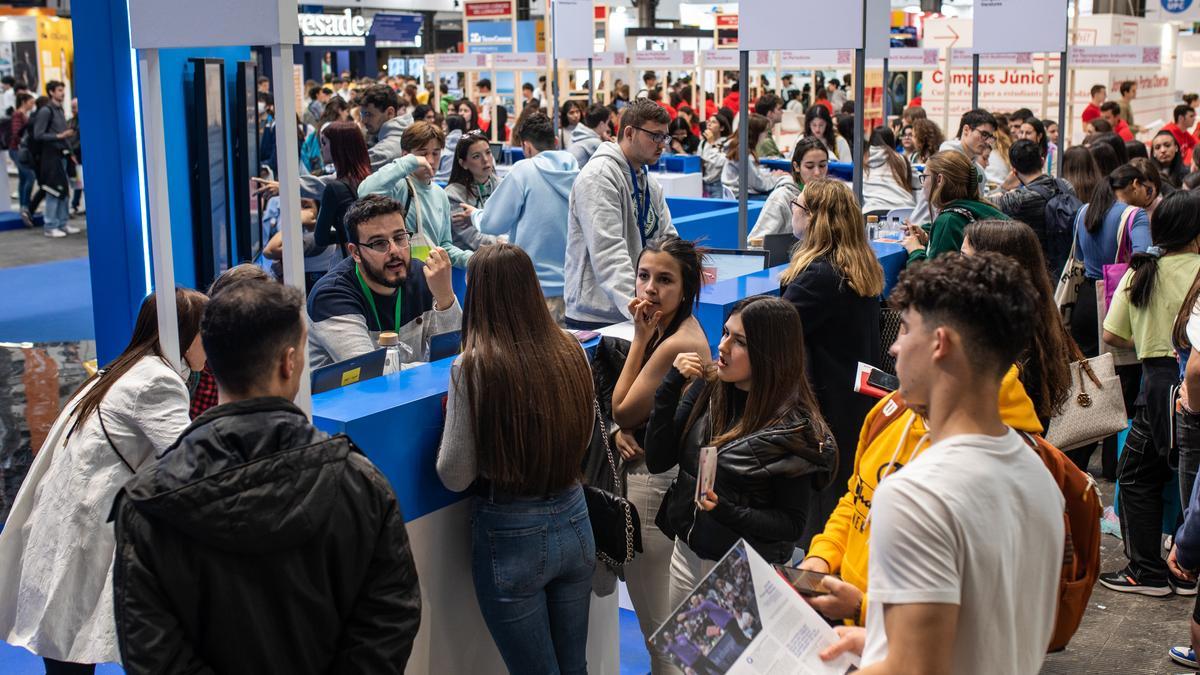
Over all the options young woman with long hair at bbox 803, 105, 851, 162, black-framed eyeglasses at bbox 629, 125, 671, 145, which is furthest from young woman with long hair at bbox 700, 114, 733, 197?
black-framed eyeglasses at bbox 629, 125, 671, 145

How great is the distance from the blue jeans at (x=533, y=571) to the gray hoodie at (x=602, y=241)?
4.34 ft

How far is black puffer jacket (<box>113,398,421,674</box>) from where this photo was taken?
177 centimetres

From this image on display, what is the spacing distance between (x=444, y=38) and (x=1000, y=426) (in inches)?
1408

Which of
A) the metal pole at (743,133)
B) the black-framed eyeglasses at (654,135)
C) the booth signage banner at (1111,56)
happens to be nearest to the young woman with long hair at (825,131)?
the metal pole at (743,133)

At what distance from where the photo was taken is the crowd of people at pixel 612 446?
1.65 meters

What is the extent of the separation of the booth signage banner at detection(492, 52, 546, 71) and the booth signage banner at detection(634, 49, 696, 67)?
4.51ft

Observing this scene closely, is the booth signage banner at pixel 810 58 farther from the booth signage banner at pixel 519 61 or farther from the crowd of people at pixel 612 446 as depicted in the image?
the crowd of people at pixel 612 446

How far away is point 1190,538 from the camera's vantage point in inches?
117

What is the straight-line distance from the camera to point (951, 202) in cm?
489

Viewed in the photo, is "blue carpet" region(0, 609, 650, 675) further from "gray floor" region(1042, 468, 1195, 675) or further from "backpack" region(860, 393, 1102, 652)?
"backpack" region(860, 393, 1102, 652)

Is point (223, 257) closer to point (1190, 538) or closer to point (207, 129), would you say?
point (207, 129)

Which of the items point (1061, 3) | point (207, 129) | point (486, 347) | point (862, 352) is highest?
point (1061, 3)

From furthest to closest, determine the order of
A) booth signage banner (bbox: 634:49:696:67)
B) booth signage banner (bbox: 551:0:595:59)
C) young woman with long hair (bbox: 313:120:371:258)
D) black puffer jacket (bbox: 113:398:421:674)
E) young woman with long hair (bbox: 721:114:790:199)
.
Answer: booth signage banner (bbox: 634:49:696:67) → booth signage banner (bbox: 551:0:595:59) → young woman with long hair (bbox: 721:114:790:199) → young woman with long hair (bbox: 313:120:371:258) → black puffer jacket (bbox: 113:398:421:674)

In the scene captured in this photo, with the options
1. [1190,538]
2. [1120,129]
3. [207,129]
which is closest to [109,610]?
[207,129]
